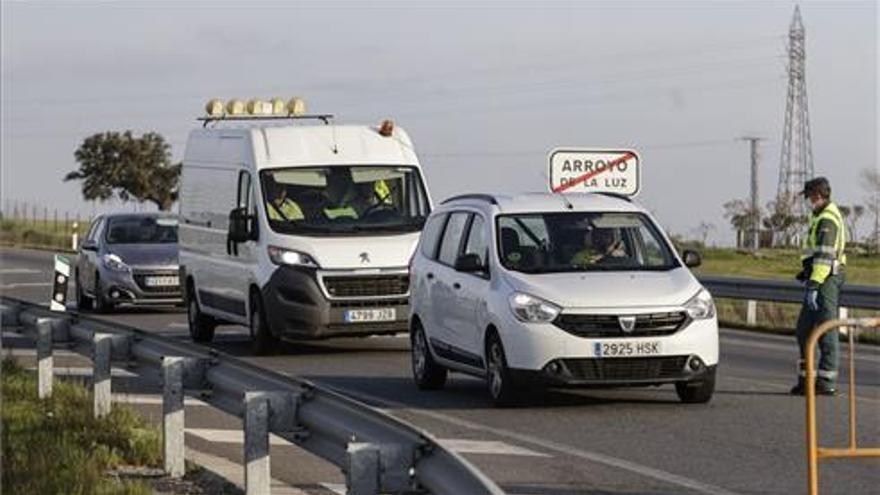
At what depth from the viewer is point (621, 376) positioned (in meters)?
15.1

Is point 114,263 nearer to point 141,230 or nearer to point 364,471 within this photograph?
point 141,230

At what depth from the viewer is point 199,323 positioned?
79.4ft

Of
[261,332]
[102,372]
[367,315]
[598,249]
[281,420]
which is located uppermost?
[598,249]

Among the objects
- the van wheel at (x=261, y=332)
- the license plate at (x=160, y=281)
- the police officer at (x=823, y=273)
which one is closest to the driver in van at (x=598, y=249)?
the police officer at (x=823, y=273)

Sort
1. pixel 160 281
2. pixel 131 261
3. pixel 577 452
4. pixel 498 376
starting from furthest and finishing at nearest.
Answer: pixel 131 261 < pixel 160 281 < pixel 498 376 < pixel 577 452

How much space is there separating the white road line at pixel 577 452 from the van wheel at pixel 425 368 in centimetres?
73

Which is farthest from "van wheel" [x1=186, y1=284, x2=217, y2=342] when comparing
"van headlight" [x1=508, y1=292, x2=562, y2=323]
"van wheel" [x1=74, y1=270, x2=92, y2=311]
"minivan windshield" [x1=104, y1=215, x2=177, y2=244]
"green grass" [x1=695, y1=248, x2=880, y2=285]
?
"green grass" [x1=695, y1=248, x2=880, y2=285]

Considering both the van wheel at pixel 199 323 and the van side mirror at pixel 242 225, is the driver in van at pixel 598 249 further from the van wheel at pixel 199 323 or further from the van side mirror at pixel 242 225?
the van wheel at pixel 199 323

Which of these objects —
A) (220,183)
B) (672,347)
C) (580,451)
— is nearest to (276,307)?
(220,183)

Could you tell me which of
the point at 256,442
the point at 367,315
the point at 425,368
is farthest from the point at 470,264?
the point at 256,442

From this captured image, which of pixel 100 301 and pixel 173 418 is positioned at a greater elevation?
pixel 173 418

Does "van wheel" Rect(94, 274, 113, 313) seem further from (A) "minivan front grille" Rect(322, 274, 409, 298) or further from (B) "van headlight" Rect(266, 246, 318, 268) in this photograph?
(A) "minivan front grille" Rect(322, 274, 409, 298)

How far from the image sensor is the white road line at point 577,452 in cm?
1138

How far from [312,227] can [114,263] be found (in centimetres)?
905
